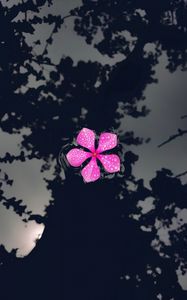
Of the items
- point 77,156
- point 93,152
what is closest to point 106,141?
point 93,152

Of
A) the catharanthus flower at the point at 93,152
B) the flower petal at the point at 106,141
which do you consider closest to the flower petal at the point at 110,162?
the catharanthus flower at the point at 93,152

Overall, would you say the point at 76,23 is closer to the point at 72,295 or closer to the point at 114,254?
the point at 114,254

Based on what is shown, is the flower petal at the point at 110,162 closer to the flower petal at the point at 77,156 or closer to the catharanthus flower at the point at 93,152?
the catharanthus flower at the point at 93,152

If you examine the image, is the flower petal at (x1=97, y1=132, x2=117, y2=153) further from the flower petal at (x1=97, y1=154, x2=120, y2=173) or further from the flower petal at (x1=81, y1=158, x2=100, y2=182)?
the flower petal at (x1=81, y1=158, x2=100, y2=182)

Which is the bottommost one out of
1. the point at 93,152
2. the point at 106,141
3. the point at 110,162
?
the point at 110,162

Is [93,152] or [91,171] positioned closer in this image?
[93,152]

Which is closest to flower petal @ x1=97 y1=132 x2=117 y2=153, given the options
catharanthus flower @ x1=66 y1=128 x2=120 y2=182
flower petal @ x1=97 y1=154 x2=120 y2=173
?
catharanthus flower @ x1=66 y1=128 x2=120 y2=182

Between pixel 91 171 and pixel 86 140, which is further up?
pixel 86 140

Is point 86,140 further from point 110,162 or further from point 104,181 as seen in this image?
point 104,181
